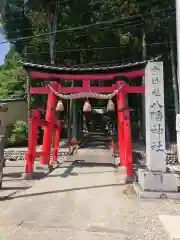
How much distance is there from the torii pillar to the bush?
15.0m

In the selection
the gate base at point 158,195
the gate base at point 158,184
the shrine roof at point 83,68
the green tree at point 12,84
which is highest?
the green tree at point 12,84

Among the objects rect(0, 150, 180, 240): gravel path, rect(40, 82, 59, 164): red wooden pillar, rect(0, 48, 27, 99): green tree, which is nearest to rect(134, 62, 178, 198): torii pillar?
rect(0, 150, 180, 240): gravel path

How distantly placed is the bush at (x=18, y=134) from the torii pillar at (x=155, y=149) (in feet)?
49.1

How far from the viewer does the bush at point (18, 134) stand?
2211cm

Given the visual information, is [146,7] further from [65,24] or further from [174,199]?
[174,199]

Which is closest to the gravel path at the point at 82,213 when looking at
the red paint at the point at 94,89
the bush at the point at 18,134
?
the red paint at the point at 94,89

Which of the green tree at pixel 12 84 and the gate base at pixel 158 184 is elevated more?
the green tree at pixel 12 84

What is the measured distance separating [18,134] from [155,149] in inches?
618

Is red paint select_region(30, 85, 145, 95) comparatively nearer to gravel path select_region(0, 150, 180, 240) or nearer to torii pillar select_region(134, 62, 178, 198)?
torii pillar select_region(134, 62, 178, 198)

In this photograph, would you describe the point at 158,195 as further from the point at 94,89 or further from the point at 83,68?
the point at 83,68

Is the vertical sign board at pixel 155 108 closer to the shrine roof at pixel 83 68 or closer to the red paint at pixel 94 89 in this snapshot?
the red paint at pixel 94 89

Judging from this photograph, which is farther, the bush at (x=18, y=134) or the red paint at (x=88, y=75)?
the bush at (x=18, y=134)

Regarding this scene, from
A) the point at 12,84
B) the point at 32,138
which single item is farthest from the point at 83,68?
the point at 12,84

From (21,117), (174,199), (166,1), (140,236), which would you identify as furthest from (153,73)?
(21,117)
